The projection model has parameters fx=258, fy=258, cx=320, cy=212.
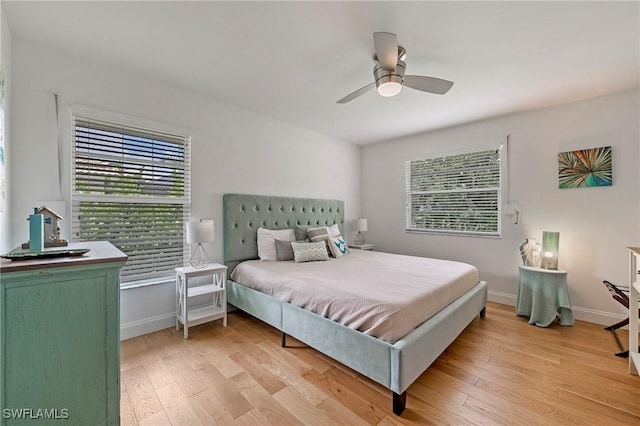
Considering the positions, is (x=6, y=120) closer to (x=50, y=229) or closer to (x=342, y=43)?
(x=50, y=229)

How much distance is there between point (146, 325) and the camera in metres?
2.49

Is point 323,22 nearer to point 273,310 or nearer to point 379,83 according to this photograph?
point 379,83

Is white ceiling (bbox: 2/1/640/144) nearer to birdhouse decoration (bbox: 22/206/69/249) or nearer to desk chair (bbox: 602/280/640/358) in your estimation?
birdhouse decoration (bbox: 22/206/69/249)

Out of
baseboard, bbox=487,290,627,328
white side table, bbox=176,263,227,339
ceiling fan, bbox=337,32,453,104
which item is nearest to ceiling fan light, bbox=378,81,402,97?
ceiling fan, bbox=337,32,453,104

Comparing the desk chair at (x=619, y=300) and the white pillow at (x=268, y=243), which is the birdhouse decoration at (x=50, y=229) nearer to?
the white pillow at (x=268, y=243)

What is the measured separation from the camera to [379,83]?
6.54 feet

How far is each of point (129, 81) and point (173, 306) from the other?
7.29 ft

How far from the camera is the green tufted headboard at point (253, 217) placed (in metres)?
3.00

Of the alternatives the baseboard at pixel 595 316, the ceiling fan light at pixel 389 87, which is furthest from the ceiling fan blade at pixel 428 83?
the baseboard at pixel 595 316

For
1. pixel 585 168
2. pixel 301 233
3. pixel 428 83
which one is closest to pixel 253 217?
pixel 301 233

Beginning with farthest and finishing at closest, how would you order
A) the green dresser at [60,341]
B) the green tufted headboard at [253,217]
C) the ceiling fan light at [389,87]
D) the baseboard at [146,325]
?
1. the green tufted headboard at [253,217]
2. the baseboard at [146,325]
3. the ceiling fan light at [389,87]
4. the green dresser at [60,341]

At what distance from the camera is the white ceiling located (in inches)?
64.0

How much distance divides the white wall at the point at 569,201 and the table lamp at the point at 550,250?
22cm

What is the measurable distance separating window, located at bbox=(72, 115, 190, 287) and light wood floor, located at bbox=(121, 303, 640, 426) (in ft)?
2.58
